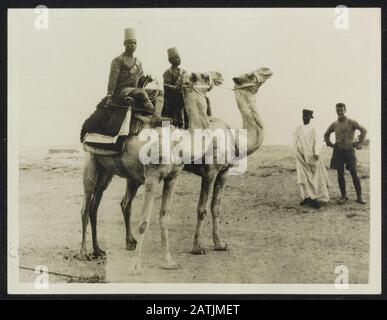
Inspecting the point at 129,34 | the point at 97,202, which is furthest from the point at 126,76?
the point at 97,202

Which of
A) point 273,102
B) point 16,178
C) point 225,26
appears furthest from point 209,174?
point 16,178

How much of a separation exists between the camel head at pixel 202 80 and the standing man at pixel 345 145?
1.11m

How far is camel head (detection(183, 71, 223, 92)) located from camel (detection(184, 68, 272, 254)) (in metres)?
0.17

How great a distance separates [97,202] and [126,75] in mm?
1163

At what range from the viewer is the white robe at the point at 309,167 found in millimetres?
6543

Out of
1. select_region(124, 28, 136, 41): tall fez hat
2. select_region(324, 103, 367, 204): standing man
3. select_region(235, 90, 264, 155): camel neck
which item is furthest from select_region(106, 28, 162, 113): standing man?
select_region(324, 103, 367, 204): standing man

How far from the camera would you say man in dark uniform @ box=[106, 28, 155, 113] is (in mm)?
6390

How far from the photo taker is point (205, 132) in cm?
639

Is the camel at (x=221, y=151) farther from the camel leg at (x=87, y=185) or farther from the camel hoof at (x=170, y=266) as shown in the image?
the camel leg at (x=87, y=185)

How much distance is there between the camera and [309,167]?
258 inches

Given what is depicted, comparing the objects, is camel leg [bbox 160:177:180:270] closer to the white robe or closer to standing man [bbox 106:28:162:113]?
standing man [bbox 106:28:162:113]

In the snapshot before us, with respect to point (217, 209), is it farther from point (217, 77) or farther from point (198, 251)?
point (217, 77)

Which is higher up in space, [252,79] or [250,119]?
[252,79]
